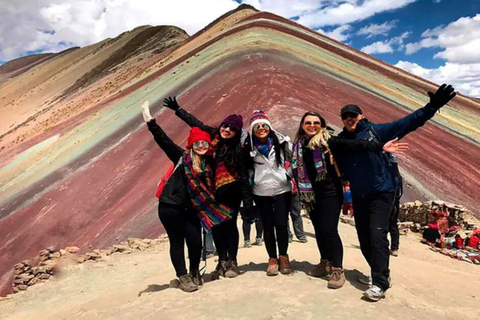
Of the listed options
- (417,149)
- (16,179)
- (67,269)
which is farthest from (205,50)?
(67,269)

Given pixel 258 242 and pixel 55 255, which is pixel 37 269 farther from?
pixel 258 242

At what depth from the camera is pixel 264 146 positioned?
351 centimetres

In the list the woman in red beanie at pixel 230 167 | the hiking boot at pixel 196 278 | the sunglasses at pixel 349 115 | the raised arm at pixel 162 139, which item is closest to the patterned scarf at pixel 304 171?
the sunglasses at pixel 349 115

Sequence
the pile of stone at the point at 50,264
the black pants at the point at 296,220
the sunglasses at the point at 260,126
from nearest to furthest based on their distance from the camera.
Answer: the sunglasses at the point at 260,126 → the black pants at the point at 296,220 → the pile of stone at the point at 50,264

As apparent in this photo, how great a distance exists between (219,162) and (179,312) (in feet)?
4.21

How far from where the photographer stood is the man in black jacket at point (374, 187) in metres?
3.04

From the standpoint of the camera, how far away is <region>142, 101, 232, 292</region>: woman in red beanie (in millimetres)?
3412

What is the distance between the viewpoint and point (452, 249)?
274 inches

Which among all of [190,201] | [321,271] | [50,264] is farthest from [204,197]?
[50,264]

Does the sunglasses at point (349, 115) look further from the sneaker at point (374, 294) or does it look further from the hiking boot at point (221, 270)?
the hiking boot at point (221, 270)

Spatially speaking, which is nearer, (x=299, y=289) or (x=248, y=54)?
(x=299, y=289)

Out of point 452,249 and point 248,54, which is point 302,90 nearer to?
point 248,54

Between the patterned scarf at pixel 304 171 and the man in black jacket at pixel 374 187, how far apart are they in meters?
0.19

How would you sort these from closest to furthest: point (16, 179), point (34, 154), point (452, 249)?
1. point (452, 249)
2. point (16, 179)
3. point (34, 154)
